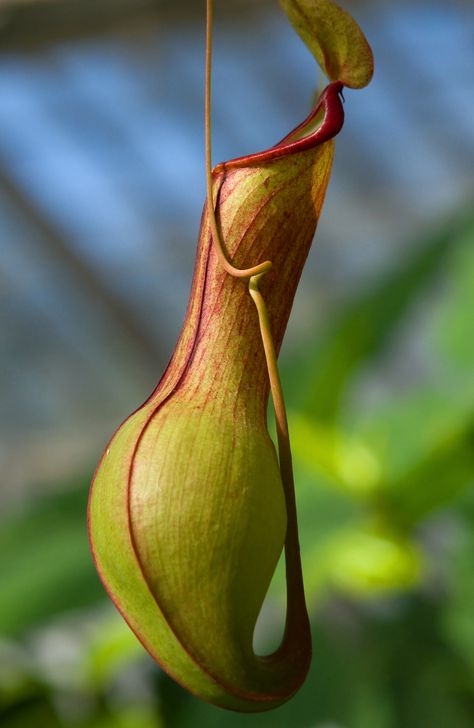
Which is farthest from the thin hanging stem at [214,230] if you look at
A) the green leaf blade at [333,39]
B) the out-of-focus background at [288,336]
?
the out-of-focus background at [288,336]

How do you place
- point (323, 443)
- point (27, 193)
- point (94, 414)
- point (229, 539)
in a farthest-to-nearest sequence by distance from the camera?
point (94, 414) → point (27, 193) → point (323, 443) → point (229, 539)

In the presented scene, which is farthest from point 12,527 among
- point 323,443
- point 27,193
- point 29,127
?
point 29,127

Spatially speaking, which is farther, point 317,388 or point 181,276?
point 181,276

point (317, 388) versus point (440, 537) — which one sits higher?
point (317, 388)

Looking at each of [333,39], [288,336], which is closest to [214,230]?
[333,39]

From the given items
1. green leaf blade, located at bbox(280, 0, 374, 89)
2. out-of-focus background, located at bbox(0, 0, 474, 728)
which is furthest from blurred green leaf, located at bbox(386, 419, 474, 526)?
green leaf blade, located at bbox(280, 0, 374, 89)

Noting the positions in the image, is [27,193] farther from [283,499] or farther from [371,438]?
[283,499]

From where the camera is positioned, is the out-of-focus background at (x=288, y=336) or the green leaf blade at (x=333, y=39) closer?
the green leaf blade at (x=333, y=39)

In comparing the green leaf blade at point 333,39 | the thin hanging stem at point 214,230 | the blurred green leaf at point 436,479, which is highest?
the green leaf blade at point 333,39

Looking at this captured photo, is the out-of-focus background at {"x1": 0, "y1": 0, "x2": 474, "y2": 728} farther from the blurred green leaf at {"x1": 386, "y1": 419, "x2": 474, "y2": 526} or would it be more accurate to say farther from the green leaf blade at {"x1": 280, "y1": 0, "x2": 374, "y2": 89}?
the green leaf blade at {"x1": 280, "y1": 0, "x2": 374, "y2": 89}

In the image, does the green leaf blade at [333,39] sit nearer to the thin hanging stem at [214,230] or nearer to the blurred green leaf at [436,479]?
the thin hanging stem at [214,230]
